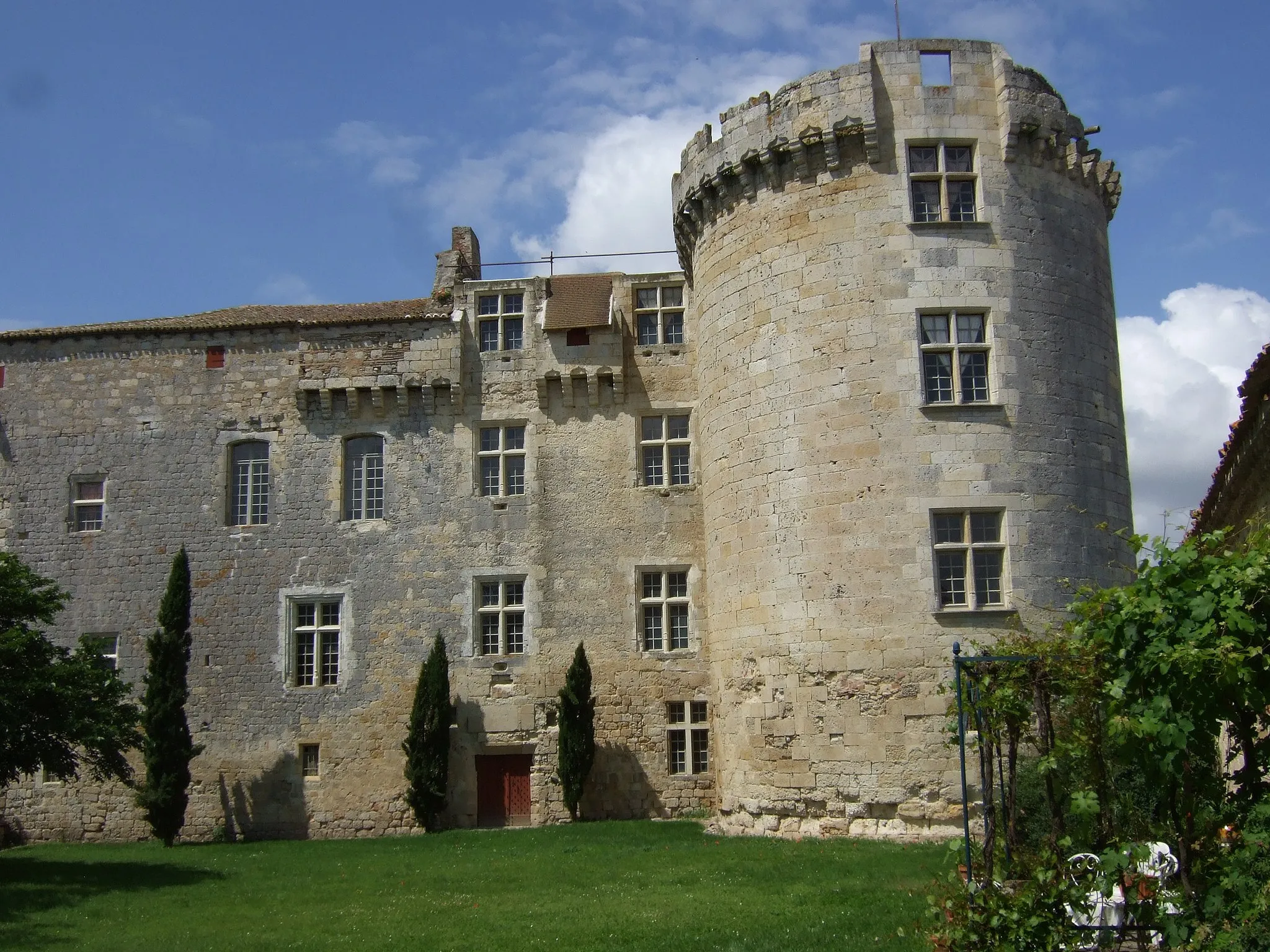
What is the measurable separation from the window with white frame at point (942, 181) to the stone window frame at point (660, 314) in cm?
667

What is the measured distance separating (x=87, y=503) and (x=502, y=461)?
891 centimetres

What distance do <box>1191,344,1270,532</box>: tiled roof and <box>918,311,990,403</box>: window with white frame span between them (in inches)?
139

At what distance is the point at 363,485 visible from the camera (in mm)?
25141

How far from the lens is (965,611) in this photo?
17.9 m

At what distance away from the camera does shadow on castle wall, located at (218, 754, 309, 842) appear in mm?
23719

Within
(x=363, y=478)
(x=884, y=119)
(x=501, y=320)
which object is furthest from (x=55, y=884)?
(x=884, y=119)

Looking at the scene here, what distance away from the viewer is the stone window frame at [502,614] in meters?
24.0

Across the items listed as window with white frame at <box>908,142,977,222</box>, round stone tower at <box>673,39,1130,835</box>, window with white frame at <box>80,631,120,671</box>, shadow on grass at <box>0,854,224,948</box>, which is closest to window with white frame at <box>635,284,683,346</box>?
round stone tower at <box>673,39,1130,835</box>

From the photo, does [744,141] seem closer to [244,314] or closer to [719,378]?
[719,378]

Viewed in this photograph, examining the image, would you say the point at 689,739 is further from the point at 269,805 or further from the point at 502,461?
the point at 269,805

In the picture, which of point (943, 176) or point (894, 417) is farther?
point (943, 176)

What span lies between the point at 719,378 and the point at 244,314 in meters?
12.1

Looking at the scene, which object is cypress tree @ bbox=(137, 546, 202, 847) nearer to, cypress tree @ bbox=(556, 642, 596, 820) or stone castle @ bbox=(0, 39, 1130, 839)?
stone castle @ bbox=(0, 39, 1130, 839)

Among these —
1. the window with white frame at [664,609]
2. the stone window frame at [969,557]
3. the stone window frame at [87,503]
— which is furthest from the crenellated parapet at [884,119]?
the stone window frame at [87,503]
